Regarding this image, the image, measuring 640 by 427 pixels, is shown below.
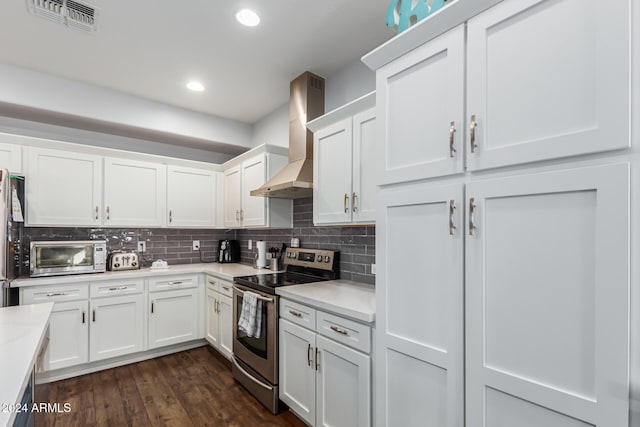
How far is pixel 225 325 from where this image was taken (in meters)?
3.13

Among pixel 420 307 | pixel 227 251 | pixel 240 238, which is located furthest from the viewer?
pixel 240 238

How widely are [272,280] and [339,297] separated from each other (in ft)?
2.69

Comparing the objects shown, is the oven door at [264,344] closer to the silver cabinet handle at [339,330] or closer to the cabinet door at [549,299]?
the silver cabinet handle at [339,330]

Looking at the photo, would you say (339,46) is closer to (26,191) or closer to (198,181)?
(198,181)

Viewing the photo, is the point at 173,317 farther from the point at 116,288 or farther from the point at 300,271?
the point at 300,271

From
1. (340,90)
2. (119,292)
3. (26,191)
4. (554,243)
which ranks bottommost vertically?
A: (119,292)

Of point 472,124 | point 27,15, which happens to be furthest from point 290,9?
point 27,15

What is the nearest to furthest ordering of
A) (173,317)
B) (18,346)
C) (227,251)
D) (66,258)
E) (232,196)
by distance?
(18,346) → (66,258) → (173,317) → (232,196) → (227,251)

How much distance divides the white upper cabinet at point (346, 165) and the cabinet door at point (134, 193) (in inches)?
83.3

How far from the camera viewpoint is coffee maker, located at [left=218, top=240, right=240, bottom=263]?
4.21 m

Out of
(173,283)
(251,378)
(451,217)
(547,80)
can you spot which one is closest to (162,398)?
(251,378)

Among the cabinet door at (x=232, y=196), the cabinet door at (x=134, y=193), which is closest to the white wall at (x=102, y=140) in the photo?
the cabinet door at (x=134, y=193)

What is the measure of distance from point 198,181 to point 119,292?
60.3 inches

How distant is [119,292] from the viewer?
3.11 m
